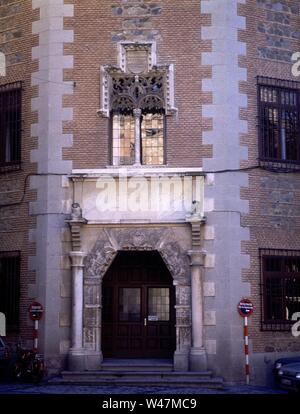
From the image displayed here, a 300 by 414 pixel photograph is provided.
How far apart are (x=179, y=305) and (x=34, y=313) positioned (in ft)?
12.3

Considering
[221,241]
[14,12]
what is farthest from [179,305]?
[14,12]

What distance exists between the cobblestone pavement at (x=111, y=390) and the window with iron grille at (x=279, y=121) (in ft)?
20.1

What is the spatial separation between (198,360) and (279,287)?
3.13 m

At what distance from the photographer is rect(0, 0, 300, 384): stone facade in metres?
19.5

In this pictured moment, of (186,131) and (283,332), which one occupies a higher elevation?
(186,131)

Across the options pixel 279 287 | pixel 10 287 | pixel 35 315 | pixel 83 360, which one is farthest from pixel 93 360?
pixel 279 287

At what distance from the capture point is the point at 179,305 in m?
19.5

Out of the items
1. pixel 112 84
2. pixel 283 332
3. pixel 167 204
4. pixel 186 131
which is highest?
pixel 112 84

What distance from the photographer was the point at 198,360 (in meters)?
18.9

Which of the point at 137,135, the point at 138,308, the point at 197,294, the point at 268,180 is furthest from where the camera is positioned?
the point at 138,308

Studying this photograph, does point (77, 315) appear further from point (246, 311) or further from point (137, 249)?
point (246, 311)

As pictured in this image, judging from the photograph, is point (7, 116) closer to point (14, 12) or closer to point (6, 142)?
point (6, 142)

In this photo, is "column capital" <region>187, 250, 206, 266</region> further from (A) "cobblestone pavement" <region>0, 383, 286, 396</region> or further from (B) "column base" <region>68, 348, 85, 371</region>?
(B) "column base" <region>68, 348, 85, 371</region>

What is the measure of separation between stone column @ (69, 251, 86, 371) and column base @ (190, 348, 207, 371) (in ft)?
9.03
